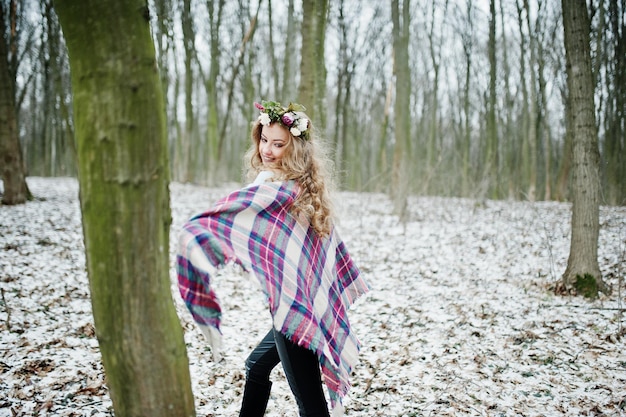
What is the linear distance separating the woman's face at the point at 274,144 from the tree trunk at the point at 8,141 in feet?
27.5

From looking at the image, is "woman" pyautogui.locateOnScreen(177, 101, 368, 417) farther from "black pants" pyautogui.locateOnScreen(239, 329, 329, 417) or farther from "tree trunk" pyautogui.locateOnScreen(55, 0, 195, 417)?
"tree trunk" pyautogui.locateOnScreen(55, 0, 195, 417)

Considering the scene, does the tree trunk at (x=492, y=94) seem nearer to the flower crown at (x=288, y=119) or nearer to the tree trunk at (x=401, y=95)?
the tree trunk at (x=401, y=95)

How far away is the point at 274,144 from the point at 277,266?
71cm

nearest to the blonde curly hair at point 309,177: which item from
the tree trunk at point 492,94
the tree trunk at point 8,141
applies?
the tree trunk at point 8,141

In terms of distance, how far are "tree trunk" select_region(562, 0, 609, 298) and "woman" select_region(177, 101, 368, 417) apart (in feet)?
13.1

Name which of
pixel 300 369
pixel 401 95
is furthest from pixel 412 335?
pixel 401 95

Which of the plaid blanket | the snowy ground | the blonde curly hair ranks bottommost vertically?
the snowy ground

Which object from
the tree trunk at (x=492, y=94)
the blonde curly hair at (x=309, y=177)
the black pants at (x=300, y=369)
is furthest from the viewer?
the tree trunk at (x=492, y=94)

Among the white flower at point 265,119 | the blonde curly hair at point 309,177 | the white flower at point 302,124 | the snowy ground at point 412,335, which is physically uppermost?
the white flower at point 265,119

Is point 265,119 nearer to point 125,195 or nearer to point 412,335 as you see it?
point 125,195

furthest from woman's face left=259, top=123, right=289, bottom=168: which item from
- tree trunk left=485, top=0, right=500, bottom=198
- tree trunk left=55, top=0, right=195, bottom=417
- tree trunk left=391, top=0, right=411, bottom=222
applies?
tree trunk left=485, top=0, right=500, bottom=198

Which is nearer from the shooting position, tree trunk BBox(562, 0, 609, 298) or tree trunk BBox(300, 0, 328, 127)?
tree trunk BBox(562, 0, 609, 298)

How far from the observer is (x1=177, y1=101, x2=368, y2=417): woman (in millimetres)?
1767

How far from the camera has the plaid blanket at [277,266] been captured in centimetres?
173
